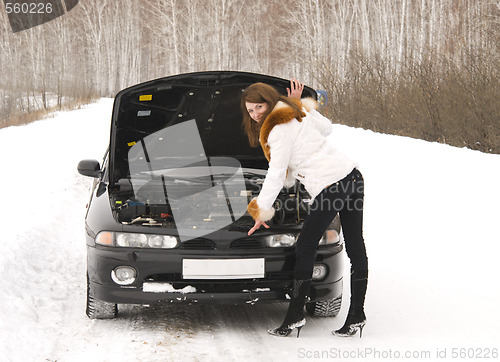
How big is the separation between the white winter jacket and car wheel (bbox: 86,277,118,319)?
1303mm

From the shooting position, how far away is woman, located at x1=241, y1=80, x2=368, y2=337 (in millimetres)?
3768

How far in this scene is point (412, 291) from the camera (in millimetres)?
5230

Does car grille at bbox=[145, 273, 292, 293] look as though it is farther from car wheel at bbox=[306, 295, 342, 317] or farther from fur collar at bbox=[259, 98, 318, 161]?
fur collar at bbox=[259, 98, 318, 161]

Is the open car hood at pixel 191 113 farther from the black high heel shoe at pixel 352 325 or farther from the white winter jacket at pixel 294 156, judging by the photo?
the black high heel shoe at pixel 352 325

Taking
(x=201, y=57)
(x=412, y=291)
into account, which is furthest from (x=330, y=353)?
(x=201, y=57)

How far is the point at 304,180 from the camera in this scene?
3.90 meters

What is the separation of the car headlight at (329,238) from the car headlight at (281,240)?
207 millimetres

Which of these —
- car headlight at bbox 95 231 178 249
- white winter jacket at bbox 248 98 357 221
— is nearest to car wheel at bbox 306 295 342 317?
white winter jacket at bbox 248 98 357 221

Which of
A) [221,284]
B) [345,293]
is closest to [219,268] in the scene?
[221,284]

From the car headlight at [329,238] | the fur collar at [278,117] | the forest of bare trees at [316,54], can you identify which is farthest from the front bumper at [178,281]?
the forest of bare trees at [316,54]

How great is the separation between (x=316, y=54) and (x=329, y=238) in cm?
3361

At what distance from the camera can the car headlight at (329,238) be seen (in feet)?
13.4

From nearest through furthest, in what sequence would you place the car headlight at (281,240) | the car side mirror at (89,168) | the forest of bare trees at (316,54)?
the car headlight at (281,240)
the car side mirror at (89,168)
the forest of bare trees at (316,54)

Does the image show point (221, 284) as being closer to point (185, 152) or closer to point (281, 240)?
point (281, 240)
